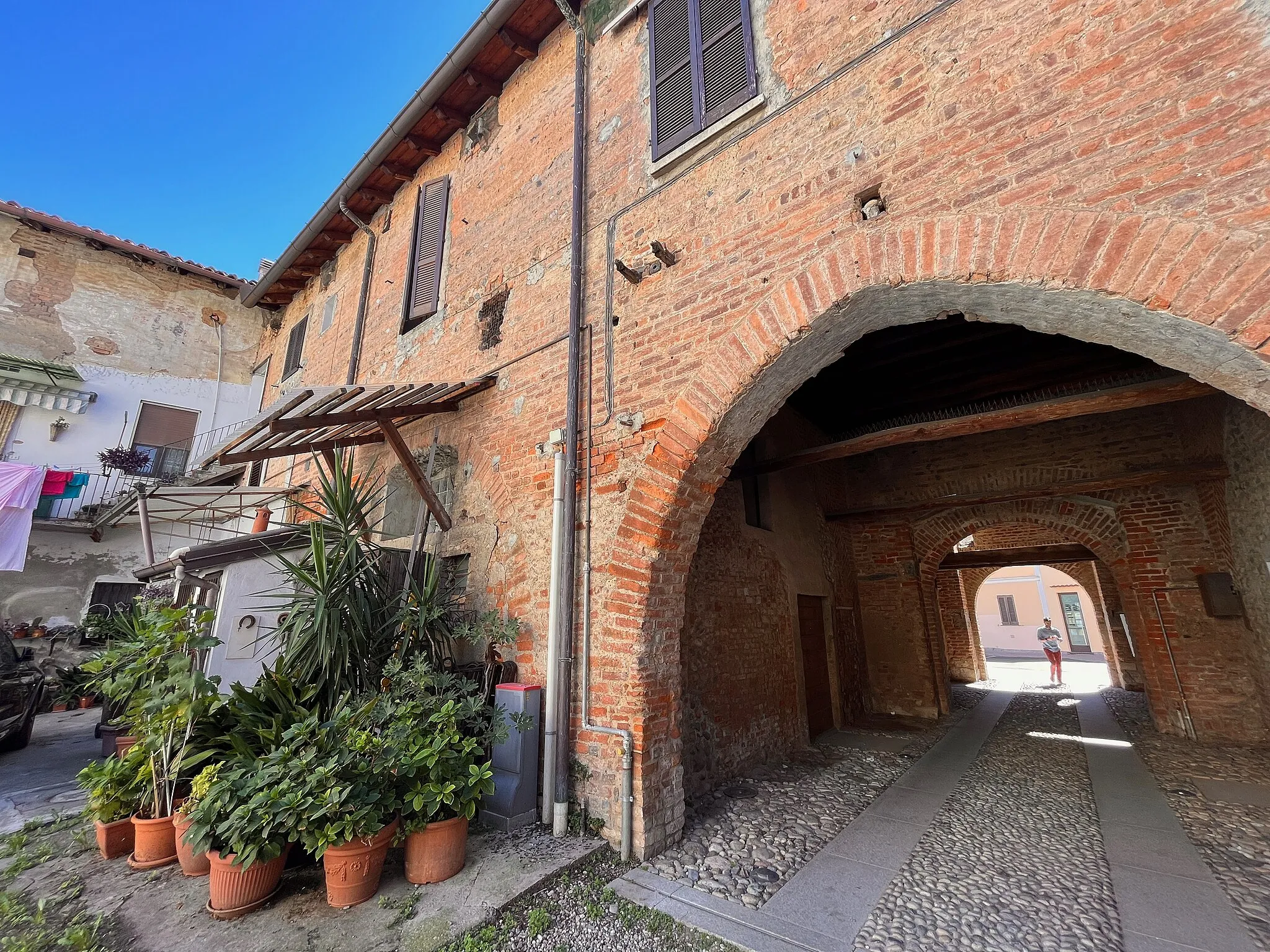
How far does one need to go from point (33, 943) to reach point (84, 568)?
38.8ft

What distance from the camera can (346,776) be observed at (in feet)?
9.64

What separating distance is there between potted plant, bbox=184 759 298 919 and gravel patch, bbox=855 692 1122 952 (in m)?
3.04

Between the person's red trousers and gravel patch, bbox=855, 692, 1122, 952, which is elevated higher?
the person's red trousers

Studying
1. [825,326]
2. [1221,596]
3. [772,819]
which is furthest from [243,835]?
[1221,596]

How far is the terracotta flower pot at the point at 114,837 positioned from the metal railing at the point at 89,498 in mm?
9588

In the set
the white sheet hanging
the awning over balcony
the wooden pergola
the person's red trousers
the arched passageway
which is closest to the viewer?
the arched passageway

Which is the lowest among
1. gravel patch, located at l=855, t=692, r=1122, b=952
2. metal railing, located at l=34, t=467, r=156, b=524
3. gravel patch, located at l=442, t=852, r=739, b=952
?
gravel patch, located at l=855, t=692, r=1122, b=952

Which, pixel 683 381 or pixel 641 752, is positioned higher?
pixel 683 381

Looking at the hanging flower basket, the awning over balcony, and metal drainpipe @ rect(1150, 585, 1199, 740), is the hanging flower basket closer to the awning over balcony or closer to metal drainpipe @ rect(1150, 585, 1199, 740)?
the awning over balcony

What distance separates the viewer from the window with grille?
25422 millimetres

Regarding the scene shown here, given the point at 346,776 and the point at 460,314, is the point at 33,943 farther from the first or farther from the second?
the point at 460,314

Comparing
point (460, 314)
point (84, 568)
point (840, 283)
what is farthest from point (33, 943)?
point (84, 568)

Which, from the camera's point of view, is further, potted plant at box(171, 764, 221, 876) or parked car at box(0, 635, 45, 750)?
parked car at box(0, 635, 45, 750)

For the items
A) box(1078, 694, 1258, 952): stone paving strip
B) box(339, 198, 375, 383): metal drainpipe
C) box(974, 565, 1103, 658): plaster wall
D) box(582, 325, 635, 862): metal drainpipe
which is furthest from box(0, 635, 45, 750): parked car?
box(974, 565, 1103, 658): plaster wall
